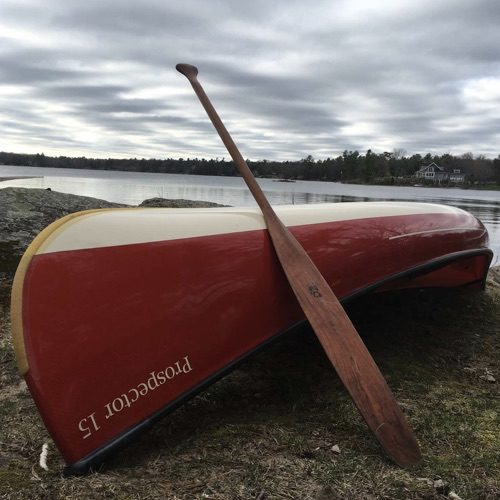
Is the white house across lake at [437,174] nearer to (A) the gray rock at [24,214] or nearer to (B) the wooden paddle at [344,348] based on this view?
(A) the gray rock at [24,214]

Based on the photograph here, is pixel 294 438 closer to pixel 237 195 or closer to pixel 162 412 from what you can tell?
pixel 162 412

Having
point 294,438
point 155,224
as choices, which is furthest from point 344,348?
point 155,224

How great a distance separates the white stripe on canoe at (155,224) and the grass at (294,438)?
947 mm

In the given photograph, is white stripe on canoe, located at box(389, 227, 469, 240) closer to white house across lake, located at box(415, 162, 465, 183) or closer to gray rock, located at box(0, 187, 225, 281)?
gray rock, located at box(0, 187, 225, 281)

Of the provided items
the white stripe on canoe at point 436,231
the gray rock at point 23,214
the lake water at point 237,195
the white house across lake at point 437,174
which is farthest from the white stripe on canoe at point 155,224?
the white house across lake at point 437,174

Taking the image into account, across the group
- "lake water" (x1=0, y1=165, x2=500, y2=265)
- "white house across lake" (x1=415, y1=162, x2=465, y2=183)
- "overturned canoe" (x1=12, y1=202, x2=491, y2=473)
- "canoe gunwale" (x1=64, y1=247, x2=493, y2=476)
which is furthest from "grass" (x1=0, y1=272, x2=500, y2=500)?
"white house across lake" (x1=415, y1=162, x2=465, y2=183)

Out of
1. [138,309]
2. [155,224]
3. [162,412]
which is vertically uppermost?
[155,224]

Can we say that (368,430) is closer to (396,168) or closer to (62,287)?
(62,287)

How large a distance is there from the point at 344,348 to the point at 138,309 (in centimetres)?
106

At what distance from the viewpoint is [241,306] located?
103 inches

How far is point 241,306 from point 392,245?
1.52 meters

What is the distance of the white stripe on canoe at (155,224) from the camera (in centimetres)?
221

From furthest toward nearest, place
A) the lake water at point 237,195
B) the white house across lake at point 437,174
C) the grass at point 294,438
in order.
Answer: the white house across lake at point 437,174 → the lake water at point 237,195 → the grass at point 294,438

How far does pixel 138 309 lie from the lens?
228cm
